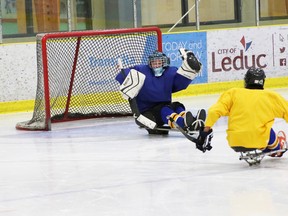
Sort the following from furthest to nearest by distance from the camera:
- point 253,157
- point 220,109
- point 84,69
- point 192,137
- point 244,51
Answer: point 244,51 → point 84,69 → point 192,137 → point 253,157 → point 220,109

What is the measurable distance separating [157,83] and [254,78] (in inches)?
82.1

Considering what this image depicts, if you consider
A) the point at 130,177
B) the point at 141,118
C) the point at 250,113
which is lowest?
the point at 130,177

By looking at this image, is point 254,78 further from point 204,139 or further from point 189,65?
point 189,65

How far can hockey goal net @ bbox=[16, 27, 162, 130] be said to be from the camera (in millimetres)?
9602

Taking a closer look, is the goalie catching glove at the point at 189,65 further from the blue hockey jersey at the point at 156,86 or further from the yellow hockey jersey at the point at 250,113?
the yellow hockey jersey at the point at 250,113

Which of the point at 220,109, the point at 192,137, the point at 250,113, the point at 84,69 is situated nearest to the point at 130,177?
the point at 220,109

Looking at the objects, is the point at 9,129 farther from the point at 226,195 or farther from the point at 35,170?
the point at 226,195

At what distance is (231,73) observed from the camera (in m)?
12.5

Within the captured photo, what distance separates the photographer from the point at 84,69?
10039 millimetres

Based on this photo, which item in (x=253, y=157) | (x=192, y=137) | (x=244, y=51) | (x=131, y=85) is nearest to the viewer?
(x=253, y=157)

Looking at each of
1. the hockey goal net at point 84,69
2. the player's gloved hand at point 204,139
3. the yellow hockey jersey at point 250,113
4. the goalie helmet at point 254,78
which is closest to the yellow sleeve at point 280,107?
the yellow hockey jersey at point 250,113

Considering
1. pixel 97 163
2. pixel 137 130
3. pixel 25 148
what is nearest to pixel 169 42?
pixel 137 130

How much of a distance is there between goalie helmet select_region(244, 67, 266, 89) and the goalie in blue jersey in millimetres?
1863

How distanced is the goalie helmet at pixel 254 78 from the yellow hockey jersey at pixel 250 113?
0.07m
